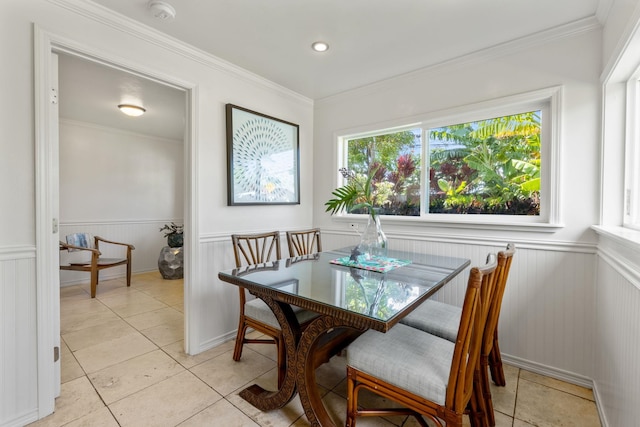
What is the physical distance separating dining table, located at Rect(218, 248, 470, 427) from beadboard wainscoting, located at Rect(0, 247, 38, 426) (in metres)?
1.06

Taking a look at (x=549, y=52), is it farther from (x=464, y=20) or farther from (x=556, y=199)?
(x=556, y=199)

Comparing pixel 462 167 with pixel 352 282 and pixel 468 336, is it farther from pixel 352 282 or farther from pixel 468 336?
pixel 468 336

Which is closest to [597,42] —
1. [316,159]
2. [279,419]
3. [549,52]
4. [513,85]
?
[549,52]

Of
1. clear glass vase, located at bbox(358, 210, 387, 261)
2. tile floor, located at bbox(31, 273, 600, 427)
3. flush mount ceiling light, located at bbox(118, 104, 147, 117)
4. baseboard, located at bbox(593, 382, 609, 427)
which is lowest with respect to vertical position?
tile floor, located at bbox(31, 273, 600, 427)

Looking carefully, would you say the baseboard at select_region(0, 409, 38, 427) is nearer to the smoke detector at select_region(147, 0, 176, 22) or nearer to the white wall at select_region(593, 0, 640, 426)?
the smoke detector at select_region(147, 0, 176, 22)

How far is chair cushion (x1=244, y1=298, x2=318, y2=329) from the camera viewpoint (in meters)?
1.83

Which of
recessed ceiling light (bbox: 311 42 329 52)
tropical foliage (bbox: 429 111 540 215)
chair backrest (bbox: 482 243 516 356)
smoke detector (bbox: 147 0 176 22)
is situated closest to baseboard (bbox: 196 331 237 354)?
chair backrest (bbox: 482 243 516 356)

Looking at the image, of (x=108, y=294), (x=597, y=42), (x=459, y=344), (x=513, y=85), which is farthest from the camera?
(x=108, y=294)

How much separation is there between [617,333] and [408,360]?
107 centimetres

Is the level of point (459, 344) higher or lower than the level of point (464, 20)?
lower

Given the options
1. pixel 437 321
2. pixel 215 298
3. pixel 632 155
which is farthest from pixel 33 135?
pixel 632 155

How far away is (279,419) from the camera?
157 cm

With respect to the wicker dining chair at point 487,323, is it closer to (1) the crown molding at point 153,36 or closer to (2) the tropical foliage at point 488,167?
(2) the tropical foliage at point 488,167

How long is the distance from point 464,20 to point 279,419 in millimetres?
2689
